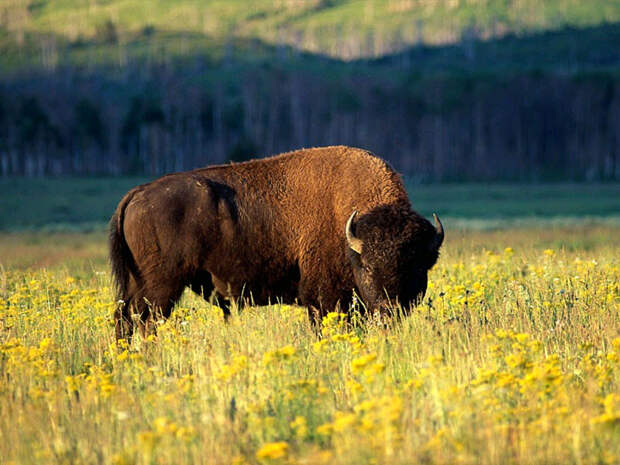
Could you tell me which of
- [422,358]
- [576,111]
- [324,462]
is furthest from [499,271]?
[576,111]

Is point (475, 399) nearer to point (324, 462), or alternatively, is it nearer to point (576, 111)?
point (324, 462)

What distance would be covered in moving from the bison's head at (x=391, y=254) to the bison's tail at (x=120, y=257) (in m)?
2.37

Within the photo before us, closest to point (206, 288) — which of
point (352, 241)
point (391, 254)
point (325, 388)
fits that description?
point (352, 241)

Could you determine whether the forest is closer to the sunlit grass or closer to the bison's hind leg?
the bison's hind leg

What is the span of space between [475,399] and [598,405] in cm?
85

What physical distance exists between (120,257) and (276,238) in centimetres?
169

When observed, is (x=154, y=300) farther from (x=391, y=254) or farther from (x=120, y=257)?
(x=391, y=254)

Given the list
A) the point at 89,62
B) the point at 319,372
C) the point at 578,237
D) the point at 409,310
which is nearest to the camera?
the point at 319,372

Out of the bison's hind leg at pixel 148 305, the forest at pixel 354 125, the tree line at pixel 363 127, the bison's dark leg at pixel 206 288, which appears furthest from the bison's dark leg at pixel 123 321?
the tree line at pixel 363 127

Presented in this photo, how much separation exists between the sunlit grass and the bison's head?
13.5 inches

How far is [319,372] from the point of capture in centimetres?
679

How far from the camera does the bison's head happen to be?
8234 mm

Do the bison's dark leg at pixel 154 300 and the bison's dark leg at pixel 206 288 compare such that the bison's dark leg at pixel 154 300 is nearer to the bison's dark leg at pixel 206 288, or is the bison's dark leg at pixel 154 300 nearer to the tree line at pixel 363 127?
the bison's dark leg at pixel 206 288

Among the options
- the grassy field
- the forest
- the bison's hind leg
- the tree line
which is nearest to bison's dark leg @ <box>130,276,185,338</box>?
the bison's hind leg
